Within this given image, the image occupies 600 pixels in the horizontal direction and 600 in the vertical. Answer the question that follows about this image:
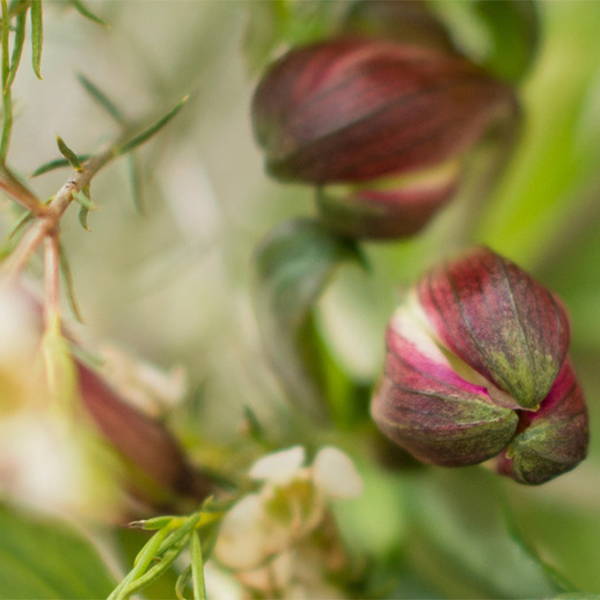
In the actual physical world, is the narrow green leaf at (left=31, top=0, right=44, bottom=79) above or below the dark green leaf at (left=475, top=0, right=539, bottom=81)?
above

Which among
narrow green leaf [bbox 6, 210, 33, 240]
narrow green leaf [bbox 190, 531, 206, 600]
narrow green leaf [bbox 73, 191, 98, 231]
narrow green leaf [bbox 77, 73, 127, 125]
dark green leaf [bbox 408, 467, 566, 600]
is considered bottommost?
dark green leaf [bbox 408, 467, 566, 600]

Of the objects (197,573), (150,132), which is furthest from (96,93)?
(197,573)

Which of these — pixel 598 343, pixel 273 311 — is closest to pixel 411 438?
pixel 273 311

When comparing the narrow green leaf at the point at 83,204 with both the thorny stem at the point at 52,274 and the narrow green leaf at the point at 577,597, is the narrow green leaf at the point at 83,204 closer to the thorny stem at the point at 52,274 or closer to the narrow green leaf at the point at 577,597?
the thorny stem at the point at 52,274

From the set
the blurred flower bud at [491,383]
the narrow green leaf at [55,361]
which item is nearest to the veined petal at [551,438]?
the blurred flower bud at [491,383]

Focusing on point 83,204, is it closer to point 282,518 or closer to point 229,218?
point 282,518

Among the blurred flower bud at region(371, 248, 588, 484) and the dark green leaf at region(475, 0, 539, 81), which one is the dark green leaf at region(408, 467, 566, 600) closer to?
the blurred flower bud at region(371, 248, 588, 484)

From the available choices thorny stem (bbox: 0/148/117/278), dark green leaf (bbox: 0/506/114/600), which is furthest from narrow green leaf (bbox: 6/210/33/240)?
dark green leaf (bbox: 0/506/114/600)
